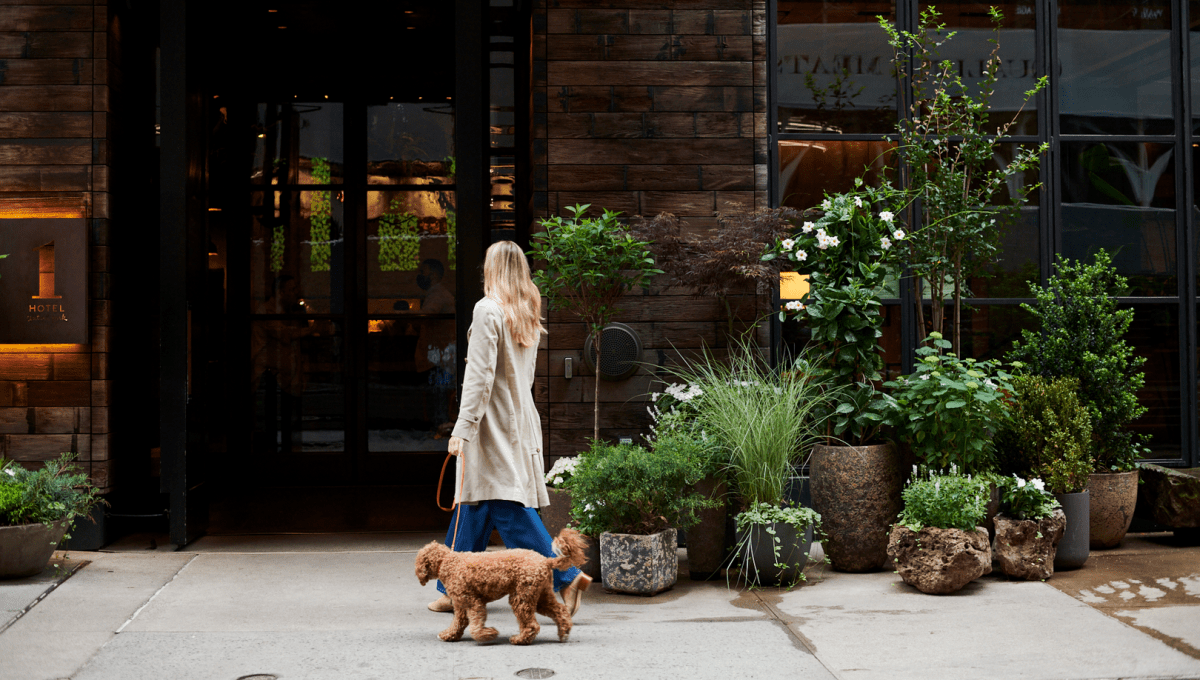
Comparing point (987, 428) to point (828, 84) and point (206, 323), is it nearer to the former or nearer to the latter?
point (828, 84)

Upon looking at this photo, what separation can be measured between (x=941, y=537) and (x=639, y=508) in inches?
66.5

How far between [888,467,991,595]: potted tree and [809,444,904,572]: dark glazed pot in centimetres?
30

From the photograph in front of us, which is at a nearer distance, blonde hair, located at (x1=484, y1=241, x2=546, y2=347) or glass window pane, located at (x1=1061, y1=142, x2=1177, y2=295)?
blonde hair, located at (x1=484, y1=241, x2=546, y2=347)

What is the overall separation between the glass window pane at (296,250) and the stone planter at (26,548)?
4314 mm

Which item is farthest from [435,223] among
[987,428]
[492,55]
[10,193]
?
[987,428]

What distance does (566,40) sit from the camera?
6.79m

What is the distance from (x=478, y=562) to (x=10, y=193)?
4759 millimetres

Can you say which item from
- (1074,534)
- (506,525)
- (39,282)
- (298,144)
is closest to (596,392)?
(506,525)

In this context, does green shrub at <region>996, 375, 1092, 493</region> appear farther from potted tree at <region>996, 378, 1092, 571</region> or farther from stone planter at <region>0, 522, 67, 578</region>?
stone planter at <region>0, 522, 67, 578</region>

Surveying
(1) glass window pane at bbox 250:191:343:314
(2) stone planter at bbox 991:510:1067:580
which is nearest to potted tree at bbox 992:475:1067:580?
(2) stone planter at bbox 991:510:1067:580

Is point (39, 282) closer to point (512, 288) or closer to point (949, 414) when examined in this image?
point (512, 288)

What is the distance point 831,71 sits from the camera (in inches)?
278

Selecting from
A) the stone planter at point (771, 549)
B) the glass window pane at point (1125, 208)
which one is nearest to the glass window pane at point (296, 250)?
the stone planter at point (771, 549)

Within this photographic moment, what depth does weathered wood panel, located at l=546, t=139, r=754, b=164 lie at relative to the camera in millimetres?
6762
